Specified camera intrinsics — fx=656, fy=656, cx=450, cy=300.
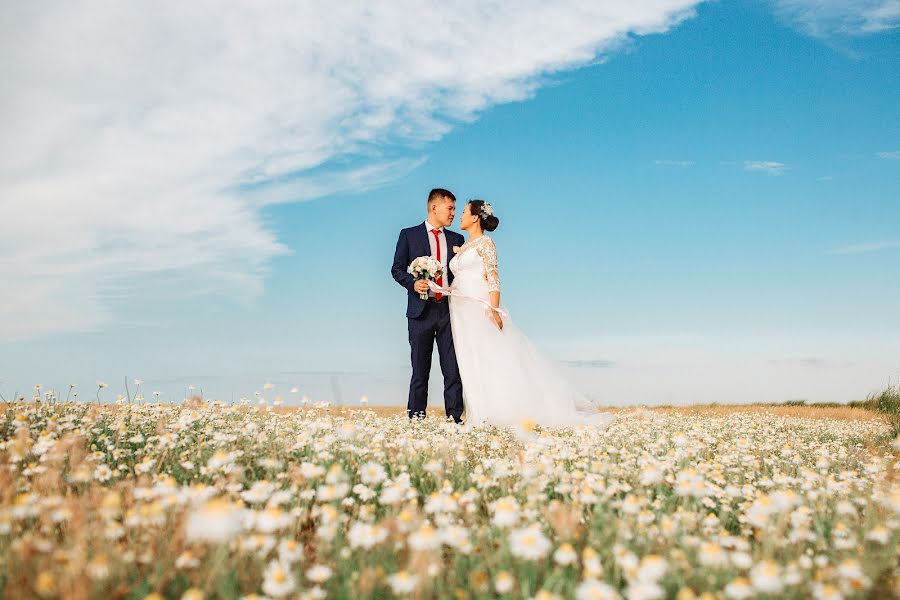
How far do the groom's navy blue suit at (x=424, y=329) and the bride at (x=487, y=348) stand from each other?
0.96 ft

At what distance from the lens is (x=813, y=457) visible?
8641 mm

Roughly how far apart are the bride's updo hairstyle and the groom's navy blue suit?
960 mm

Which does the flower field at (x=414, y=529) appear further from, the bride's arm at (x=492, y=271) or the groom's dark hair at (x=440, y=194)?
the groom's dark hair at (x=440, y=194)

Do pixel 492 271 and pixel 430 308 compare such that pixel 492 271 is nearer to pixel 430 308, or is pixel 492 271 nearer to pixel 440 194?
pixel 430 308

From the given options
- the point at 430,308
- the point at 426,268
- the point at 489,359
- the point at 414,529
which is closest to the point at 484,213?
the point at 426,268

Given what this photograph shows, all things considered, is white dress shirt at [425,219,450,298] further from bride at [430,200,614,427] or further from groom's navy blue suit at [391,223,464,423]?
bride at [430,200,614,427]

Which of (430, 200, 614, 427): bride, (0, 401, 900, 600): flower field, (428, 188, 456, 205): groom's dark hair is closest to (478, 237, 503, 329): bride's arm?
(430, 200, 614, 427): bride

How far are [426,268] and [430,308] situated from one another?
102 centimetres

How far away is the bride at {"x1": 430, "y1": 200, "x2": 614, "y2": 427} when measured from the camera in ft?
39.3

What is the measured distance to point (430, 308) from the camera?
494 inches

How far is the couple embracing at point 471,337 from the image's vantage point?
1204 centimetres

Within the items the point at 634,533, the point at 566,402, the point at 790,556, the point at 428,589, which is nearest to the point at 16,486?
the point at 428,589

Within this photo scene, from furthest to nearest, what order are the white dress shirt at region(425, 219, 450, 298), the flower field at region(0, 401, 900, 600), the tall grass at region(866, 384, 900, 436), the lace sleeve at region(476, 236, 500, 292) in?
the tall grass at region(866, 384, 900, 436)
the white dress shirt at region(425, 219, 450, 298)
the lace sleeve at region(476, 236, 500, 292)
the flower field at region(0, 401, 900, 600)

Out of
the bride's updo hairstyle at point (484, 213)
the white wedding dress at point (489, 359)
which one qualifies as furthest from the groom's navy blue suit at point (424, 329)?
the bride's updo hairstyle at point (484, 213)
